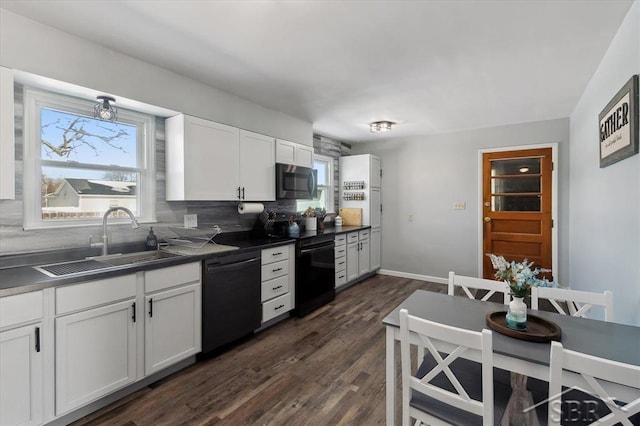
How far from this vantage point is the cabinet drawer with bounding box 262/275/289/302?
9.84ft

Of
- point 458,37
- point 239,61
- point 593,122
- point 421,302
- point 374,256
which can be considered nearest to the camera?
point 421,302

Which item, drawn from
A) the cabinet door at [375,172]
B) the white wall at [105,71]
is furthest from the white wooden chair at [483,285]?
the cabinet door at [375,172]

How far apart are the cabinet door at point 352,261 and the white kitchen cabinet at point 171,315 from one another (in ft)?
8.15

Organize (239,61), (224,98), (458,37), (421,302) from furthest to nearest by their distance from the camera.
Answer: (224,98), (239,61), (458,37), (421,302)

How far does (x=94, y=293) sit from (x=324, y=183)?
147 inches

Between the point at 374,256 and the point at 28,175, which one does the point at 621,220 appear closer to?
the point at 374,256

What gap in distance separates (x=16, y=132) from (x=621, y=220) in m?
4.01

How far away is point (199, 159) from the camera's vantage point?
2717 millimetres

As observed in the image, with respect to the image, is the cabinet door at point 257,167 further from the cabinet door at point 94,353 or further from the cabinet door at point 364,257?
the cabinet door at point 364,257

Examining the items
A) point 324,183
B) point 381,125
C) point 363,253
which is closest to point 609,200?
point 381,125

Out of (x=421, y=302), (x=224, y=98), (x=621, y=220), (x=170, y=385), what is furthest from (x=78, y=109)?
(x=621, y=220)

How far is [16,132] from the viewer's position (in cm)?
196

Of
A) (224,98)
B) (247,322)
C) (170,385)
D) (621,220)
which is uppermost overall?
(224,98)

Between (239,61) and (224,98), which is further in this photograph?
(224,98)
